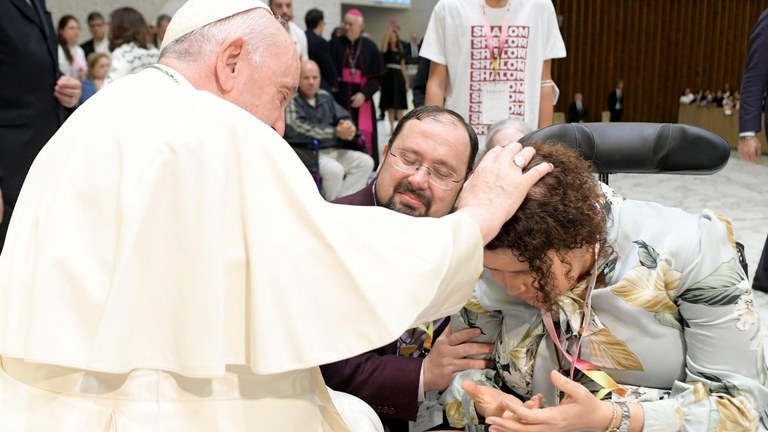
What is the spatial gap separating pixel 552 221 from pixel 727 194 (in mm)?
7263

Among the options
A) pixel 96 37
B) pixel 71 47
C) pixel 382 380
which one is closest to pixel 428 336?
pixel 382 380

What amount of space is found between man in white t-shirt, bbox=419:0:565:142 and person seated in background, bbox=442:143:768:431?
6.48 ft

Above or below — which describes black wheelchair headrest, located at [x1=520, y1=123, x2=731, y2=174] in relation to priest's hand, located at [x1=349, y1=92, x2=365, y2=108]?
above

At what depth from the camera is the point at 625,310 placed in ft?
5.77

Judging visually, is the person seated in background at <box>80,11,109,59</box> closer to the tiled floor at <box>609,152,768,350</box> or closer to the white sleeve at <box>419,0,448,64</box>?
the white sleeve at <box>419,0,448,64</box>

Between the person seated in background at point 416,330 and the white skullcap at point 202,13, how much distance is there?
72cm

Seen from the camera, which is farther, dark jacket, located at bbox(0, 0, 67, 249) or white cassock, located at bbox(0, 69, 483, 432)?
dark jacket, located at bbox(0, 0, 67, 249)

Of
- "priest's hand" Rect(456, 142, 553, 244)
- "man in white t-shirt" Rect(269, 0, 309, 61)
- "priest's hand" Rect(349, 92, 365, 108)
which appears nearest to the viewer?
"priest's hand" Rect(456, 142, 553, 244)

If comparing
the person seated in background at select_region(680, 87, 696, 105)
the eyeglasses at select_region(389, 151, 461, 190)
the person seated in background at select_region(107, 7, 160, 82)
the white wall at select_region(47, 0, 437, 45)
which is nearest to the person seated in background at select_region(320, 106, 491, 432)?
the eyeglasses at select_region(389, 151, 461, 190)

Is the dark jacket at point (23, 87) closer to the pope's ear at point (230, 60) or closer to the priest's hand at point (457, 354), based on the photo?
the pope's ear at point (230, 60)

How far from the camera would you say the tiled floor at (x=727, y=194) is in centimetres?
636

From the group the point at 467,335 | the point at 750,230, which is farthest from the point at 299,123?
the point at 467,335

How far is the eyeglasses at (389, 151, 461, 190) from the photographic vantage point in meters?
2.36

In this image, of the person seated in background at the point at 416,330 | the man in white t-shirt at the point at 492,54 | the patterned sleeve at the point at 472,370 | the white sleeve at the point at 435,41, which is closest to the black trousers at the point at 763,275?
the man in white t-shirt at the point at 492,54
